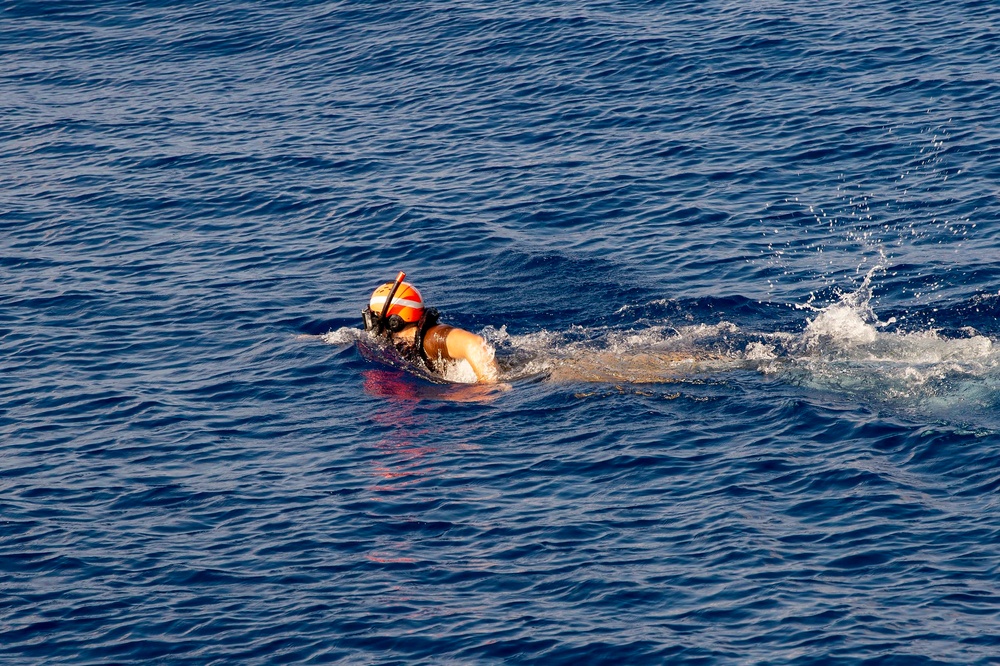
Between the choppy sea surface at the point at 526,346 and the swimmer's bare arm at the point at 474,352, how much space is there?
400mm

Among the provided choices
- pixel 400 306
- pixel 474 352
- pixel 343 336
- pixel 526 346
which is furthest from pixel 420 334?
pixel 343 336

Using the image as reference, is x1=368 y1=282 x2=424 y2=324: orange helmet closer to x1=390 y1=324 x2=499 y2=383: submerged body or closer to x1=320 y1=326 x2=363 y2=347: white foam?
x1=390 y1=324 x2=499 y2=383: submerged body

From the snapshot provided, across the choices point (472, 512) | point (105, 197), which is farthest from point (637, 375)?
point (105, 197)

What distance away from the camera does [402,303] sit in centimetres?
1764

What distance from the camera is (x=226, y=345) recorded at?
1962 centimetres

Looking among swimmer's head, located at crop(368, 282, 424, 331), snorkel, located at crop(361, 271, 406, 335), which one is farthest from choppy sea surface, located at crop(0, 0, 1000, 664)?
swimmer's head, located at crop(368, 282, 424, 331)

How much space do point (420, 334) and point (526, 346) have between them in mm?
1758

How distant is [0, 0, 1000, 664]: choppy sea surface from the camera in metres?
11.9

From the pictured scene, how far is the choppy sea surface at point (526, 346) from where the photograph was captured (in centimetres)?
1188

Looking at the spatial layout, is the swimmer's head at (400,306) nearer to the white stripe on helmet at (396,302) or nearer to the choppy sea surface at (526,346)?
the white stripe on helmet at (396,302)

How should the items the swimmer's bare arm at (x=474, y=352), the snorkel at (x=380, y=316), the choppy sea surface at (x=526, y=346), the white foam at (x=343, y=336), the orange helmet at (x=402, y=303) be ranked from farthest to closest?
the white foam at (x=343, y=336)
the orange helmet at (x=402, y=303)
the snorkel at (x=380, y=316)
the swimmer's bare arm at (x=474, y=352)
the choppy sea surface at (x=526, y=346)

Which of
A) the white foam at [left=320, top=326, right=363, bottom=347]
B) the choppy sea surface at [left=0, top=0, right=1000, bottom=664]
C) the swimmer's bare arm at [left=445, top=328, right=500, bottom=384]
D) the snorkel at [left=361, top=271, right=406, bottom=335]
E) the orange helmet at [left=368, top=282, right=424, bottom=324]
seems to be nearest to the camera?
the choppy sea surface at [left=0, top=0, right=1000, bottom=664]

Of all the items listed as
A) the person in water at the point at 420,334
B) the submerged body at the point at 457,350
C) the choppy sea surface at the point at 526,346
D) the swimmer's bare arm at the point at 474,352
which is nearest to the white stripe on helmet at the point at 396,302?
the person in water at the point at 420,334

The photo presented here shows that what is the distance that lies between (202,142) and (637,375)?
16748mm
